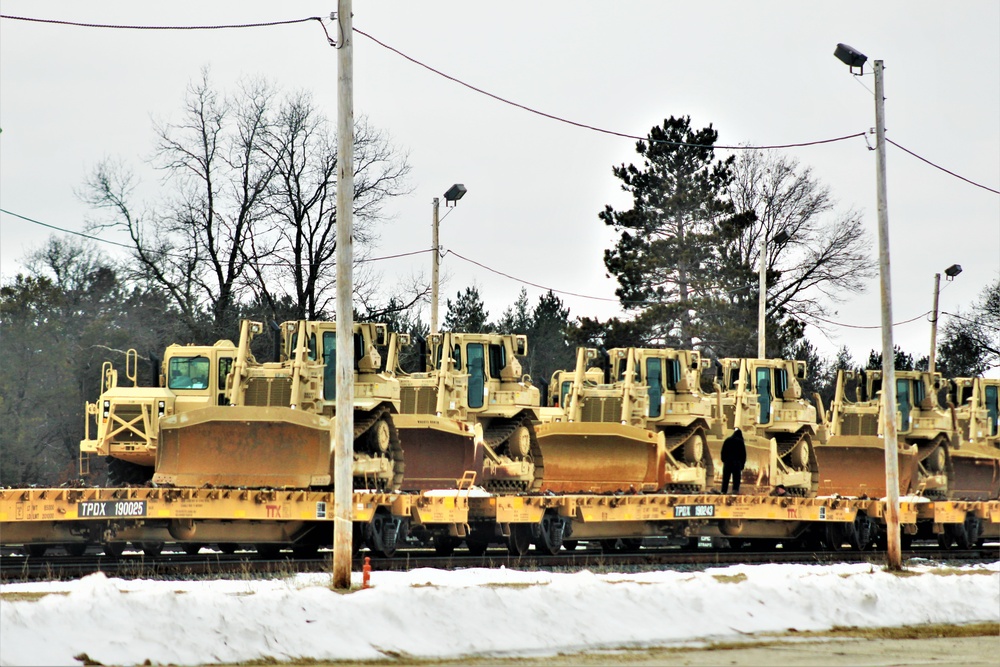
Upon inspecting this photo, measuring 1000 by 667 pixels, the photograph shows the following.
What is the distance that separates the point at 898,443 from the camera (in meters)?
34.9

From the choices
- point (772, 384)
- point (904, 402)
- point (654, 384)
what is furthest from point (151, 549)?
point (904, 402)

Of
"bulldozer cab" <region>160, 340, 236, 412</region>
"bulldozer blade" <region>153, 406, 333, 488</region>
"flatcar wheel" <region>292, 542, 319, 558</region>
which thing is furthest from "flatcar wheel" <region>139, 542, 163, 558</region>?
"bulldozer cab" <region>160, 340, 236, 412</region>

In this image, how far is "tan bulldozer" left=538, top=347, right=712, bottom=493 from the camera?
28.8 meters

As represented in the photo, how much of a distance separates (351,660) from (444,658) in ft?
2.99

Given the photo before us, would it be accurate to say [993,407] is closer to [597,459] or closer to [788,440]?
[788,440]

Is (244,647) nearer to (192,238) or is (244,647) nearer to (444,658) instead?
(444,658)

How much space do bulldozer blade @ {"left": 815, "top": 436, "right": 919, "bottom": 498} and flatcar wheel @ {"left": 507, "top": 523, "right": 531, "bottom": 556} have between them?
11.3 metres

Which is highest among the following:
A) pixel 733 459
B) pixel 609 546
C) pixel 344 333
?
pixel 344 333

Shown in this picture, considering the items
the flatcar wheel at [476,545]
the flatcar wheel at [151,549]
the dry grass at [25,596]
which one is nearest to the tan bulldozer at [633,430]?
the flatcar wheel at [476,545]

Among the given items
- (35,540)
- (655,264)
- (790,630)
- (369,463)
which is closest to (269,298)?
(655,264)

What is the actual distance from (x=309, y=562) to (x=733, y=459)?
35.9 ft

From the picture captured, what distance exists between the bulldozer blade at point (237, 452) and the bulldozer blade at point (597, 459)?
6.68m

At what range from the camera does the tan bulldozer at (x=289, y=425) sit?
902 inches

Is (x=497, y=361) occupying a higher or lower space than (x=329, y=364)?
higher
